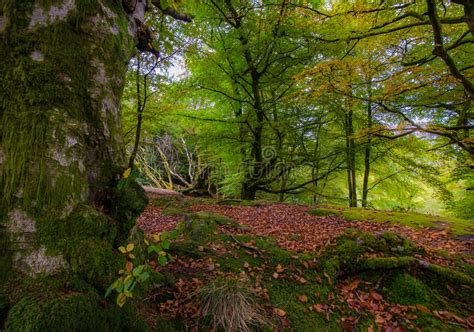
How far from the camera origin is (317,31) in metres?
5.54

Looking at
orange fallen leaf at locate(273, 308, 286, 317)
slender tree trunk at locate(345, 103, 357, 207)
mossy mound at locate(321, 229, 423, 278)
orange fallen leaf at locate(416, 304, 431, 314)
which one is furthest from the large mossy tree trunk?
slender tree trunk at locate(345, 103, 357, 207)

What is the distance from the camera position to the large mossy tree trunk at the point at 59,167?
1.17 meters

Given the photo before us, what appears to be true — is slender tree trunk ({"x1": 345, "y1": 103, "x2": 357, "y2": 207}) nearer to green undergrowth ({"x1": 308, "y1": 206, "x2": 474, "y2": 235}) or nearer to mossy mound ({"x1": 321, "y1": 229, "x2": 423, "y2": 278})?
green undergrowth ({"x1": 308, "y1": 206, "x2": 474, "y2": 235})

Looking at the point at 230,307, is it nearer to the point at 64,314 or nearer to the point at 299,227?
the point at 64,314

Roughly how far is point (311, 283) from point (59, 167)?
2.31 metres

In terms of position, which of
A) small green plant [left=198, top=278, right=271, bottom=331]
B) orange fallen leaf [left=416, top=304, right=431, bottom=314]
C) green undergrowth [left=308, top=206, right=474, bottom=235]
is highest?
green undergrowth [left=308, top=206, right=474, bottom=235]

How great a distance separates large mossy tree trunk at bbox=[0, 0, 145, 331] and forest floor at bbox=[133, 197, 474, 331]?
611mm

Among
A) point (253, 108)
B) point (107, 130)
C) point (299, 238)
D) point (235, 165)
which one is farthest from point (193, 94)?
point (107, 130)

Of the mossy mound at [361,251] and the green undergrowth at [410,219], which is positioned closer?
the mossy mound at [361,251]

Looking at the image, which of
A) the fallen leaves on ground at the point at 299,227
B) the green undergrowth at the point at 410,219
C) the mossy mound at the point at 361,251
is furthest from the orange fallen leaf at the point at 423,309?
the green undergrowth at the point at 410,219

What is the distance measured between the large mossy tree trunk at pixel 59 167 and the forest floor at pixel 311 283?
611 mm

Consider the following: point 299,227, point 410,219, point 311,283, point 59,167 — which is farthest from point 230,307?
point 410,219

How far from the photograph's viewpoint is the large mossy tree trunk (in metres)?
1.17

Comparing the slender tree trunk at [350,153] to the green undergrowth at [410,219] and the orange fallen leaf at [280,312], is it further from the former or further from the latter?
the orange fallen leaf at [280,312]
